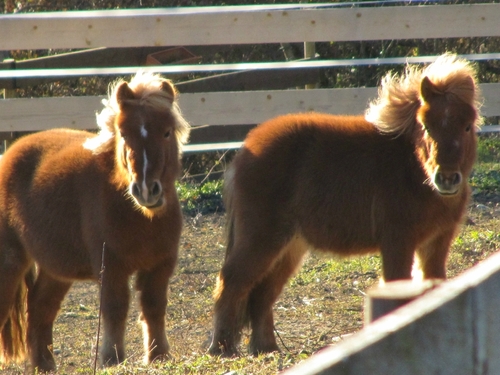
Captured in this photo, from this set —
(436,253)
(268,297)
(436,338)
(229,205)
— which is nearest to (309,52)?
(229,205)

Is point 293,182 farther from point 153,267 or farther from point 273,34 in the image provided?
point 273,34

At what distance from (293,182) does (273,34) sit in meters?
4.04

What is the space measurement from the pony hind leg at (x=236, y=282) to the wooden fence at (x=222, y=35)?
374 centimetres

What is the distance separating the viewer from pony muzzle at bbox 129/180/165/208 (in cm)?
482

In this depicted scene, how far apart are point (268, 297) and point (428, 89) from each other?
6.35ft

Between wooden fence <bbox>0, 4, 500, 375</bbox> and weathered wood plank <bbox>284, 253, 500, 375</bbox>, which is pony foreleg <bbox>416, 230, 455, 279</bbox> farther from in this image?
wooden fence <bbox>0, 4, 500, 375</bbox>

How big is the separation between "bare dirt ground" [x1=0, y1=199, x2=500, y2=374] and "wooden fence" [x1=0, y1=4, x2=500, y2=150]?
1.81 m

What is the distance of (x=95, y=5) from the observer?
1320 centimetres

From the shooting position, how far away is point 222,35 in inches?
358

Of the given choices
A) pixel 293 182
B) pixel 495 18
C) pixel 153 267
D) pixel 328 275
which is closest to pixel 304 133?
pixel 293 182

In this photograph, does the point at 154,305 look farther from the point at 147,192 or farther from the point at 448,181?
the point at 448,181

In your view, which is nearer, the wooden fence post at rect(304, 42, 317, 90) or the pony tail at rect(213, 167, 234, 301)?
the pony tail at rect(213, 167, 234, 301)

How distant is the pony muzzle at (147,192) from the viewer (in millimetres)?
4820

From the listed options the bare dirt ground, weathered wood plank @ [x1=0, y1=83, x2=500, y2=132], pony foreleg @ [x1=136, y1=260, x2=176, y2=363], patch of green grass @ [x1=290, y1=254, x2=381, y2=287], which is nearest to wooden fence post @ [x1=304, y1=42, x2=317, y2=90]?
weathered wood plank @ [x1=0, y1=83, x2=500, y2=132]
